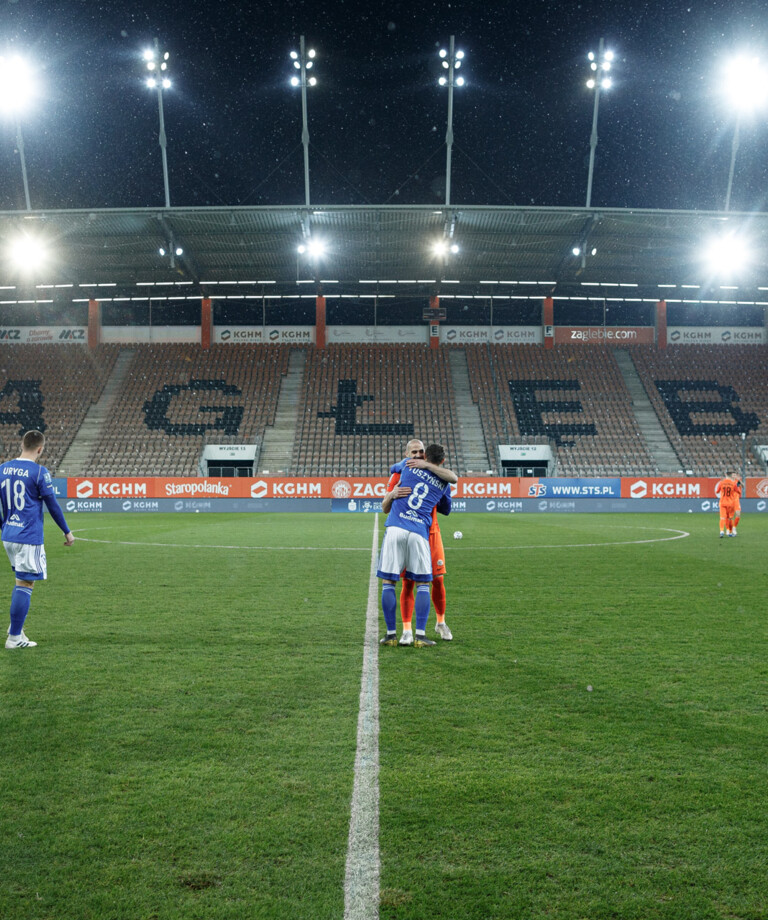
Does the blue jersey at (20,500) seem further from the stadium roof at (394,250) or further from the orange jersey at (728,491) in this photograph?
the stadium roof at (394,250)

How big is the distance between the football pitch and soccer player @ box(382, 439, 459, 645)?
0.34 meters

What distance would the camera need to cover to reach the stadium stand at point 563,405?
39906 millimetres

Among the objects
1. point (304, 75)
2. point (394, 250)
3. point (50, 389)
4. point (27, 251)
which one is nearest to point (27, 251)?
point (27, 251)

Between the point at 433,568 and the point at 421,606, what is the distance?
46cm

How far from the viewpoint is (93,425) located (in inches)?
1672

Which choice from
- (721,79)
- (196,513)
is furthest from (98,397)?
(721,79)

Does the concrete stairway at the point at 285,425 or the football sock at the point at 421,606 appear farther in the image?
the concrete stairway at the point at 285,425

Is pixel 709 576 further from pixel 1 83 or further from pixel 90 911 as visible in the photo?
pixel 1 83

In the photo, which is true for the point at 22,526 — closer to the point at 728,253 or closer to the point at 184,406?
the point at 184,406

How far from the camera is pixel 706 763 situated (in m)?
4.10

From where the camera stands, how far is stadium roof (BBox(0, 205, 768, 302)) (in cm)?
3559

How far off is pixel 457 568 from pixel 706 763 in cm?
920

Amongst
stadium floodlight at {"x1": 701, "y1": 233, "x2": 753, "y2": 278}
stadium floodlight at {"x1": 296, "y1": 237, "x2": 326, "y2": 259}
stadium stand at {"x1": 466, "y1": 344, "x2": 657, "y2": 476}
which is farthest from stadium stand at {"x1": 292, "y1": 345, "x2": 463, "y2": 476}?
stadium floodlight at {"x1": 701, "y1": 233, "x2": 753, "y2": 278}

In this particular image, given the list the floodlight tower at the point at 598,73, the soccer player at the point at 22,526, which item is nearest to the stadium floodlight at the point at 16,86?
the floodlight tower at the point at 598,73
